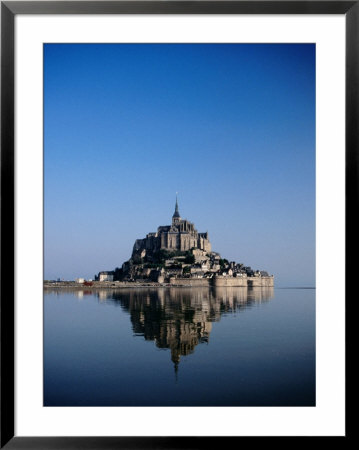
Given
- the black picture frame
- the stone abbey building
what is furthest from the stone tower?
the black picture frame

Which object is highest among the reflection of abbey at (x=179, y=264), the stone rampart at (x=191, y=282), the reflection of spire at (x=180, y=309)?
the reflection of abbey at (x=179, y=264)

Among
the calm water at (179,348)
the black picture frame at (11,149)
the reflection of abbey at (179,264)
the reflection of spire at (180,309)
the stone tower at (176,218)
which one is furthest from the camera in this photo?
the stone tower at (176,218)

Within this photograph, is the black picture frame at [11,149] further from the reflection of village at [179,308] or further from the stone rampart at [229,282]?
the stone rampart at [229,282]

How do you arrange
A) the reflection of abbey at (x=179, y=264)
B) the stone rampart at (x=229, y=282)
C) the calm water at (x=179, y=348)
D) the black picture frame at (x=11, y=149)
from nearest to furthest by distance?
the black picture frame at (x=11, y=149) < the calm water at (x=179, y=348) < the reflection of abbey at (x=179, y=264) < the stone rampart at (x=229, y=282)

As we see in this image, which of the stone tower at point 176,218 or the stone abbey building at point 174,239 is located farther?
the stone tower at point 176,218

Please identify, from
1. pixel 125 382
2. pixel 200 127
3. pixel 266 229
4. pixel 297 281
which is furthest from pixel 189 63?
pixel 266 229

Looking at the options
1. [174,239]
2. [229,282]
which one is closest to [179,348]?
[229,282]

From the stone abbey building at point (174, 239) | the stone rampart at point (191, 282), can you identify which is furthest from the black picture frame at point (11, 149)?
the stone rampart at point (191, 282)

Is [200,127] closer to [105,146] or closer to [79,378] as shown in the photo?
[105,146]
